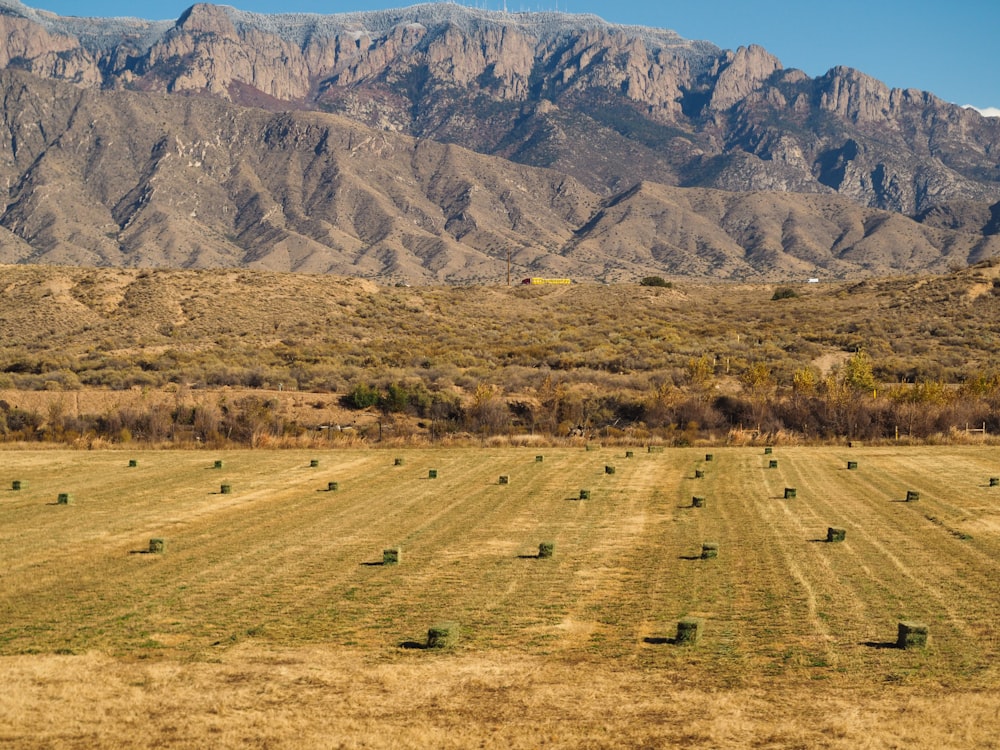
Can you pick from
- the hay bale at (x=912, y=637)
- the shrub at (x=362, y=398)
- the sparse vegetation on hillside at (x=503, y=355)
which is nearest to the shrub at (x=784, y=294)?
the sparse vegetation on hillside at (x=503, y=355)

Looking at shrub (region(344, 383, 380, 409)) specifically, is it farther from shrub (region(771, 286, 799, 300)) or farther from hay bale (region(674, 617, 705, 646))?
shrub (region(771, 286, 799, 300))

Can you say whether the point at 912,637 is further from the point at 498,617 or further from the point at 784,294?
the point at 784,294

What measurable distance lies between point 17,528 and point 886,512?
63.4ft

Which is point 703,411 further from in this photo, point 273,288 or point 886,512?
point 273,288

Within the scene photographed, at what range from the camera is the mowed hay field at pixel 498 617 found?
10.7 meters

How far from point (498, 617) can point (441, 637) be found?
170 cm

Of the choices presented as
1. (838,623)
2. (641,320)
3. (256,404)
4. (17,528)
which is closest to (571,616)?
(838,623)

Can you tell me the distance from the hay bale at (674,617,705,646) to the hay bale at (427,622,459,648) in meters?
2.87

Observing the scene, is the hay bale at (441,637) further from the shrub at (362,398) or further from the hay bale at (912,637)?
the shrub at (362,398)

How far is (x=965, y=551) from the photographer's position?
19.3 meters

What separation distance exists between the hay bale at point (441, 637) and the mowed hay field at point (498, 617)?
10cm

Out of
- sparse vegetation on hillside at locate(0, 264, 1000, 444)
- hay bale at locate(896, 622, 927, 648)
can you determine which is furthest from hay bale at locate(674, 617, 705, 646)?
sparse vegetation on hillside at locate(0, 264, 1000, 444)

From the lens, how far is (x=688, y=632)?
13.4 m

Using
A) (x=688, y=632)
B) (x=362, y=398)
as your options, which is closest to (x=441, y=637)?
(x=688, y=632)
